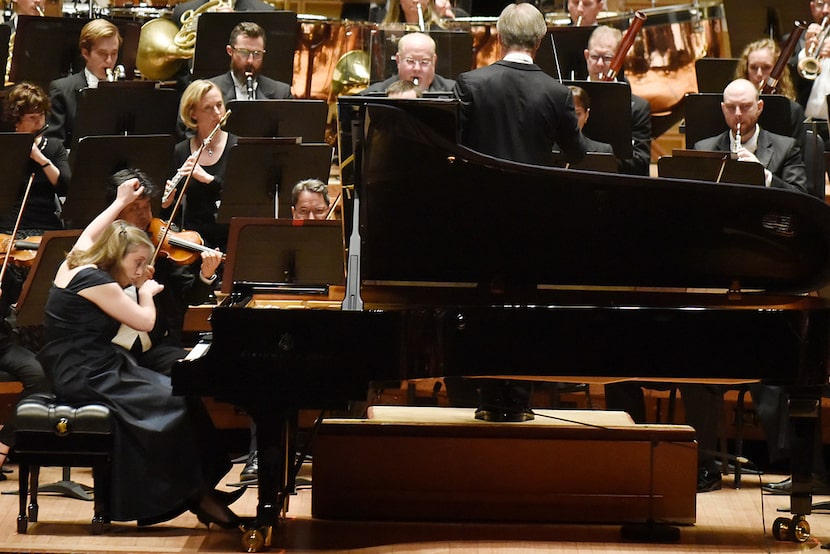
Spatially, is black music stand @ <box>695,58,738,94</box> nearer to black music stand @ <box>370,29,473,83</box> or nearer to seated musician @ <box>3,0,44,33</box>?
black music stand @ <box>370,29,473,83</box>

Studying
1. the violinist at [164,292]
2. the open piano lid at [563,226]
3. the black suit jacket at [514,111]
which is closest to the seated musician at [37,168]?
the violinist at [164,292]

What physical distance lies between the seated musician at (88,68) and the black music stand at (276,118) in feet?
2.88

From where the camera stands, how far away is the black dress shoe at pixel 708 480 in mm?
4496

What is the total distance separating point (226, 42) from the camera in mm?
6027

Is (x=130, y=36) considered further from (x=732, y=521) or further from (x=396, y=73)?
(x=732, y=521)

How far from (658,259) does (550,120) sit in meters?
0.72

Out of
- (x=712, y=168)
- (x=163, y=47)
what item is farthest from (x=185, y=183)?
(x=712, y=168)

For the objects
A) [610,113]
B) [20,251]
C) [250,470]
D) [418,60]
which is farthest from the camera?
[418,60]

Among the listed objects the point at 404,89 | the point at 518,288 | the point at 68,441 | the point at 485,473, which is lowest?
the point at 485,473

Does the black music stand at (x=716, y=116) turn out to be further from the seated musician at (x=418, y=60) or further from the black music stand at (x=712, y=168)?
the seated musician at (x=418, y=60)

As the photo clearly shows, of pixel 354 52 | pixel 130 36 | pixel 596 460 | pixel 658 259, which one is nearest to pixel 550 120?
pixel 658 259

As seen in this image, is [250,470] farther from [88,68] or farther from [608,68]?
[608,68]

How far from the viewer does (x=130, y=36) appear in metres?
6.42

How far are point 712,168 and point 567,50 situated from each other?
5.66 ft
